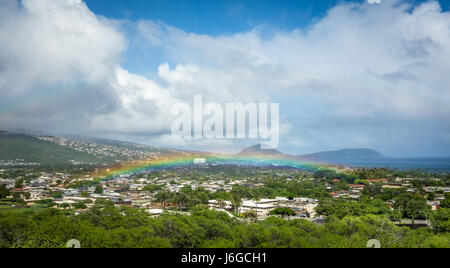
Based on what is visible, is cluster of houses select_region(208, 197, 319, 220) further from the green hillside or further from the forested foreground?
the green hillside

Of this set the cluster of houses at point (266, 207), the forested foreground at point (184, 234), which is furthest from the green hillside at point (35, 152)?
the forested foreground at point (184, 234)

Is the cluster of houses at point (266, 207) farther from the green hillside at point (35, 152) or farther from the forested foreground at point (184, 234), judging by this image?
the green hillside at point (35, 152)

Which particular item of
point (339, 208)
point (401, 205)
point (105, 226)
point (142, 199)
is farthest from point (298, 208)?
point (105, 226)

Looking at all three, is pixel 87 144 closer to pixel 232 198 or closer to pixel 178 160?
pixel 178 160

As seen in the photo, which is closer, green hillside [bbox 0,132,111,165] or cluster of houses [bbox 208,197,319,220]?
cluster of houses [bbox 208,197,319,220]

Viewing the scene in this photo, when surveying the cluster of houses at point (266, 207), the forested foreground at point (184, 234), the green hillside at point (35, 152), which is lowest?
the cluster of houses at point (266, 207)

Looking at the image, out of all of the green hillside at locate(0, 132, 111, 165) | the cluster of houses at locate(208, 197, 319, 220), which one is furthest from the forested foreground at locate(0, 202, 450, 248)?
the green hillside at locate(0, 132, 111, 165)
